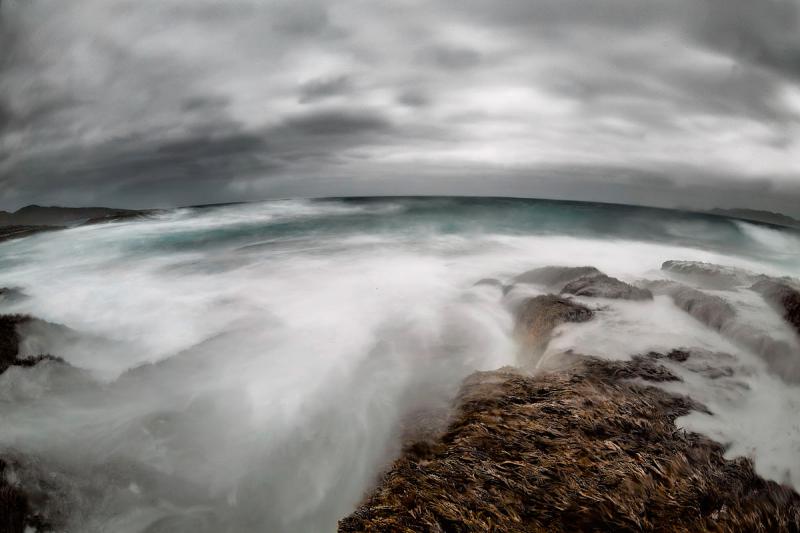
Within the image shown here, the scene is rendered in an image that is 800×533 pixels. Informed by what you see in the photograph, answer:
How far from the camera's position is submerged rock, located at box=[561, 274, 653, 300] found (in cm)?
1131

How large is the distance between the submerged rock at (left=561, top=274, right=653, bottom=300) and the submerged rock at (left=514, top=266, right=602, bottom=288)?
1.06 meters

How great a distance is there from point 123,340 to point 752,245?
169ft

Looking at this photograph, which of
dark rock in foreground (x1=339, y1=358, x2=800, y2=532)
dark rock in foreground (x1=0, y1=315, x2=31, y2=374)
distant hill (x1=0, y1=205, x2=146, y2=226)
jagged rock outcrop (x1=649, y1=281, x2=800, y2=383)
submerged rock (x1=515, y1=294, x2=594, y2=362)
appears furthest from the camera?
distant hill (x1=0, y1=205, x2=146, y2=226)

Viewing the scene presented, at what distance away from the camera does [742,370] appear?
7371 mm

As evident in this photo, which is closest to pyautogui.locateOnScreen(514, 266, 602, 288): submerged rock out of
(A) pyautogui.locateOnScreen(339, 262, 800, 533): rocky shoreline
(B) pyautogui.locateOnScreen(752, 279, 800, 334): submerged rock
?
(B) pyautogui.locateOnScreen(752, 279, 800, 334): submerged rock

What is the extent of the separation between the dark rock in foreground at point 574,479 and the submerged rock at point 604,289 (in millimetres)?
Result: 6477

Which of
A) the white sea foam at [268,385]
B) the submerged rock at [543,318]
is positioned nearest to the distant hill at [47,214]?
the white sea foam at [268,385]

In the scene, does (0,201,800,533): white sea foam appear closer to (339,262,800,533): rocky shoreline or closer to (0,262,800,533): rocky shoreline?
(0,262,800,533): rocky shoreline

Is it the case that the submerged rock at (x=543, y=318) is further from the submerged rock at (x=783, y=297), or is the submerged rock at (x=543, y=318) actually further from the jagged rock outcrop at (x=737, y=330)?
the submerged rock at (x=783, y=297)

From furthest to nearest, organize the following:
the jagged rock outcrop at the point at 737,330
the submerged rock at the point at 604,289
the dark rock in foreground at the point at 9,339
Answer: the submerged rock at the point at 604,289 < the dark rock in foreground at the point at 9,339 < the jagged rock outcrop at the point at 737,330

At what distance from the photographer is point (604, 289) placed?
38.1ft

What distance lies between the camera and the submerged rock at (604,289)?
11.3m

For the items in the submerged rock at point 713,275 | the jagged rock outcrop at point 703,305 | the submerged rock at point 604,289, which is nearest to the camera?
the jagged rock outcrop at point 703,305

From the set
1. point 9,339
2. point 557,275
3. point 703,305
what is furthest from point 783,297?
point 9,339
